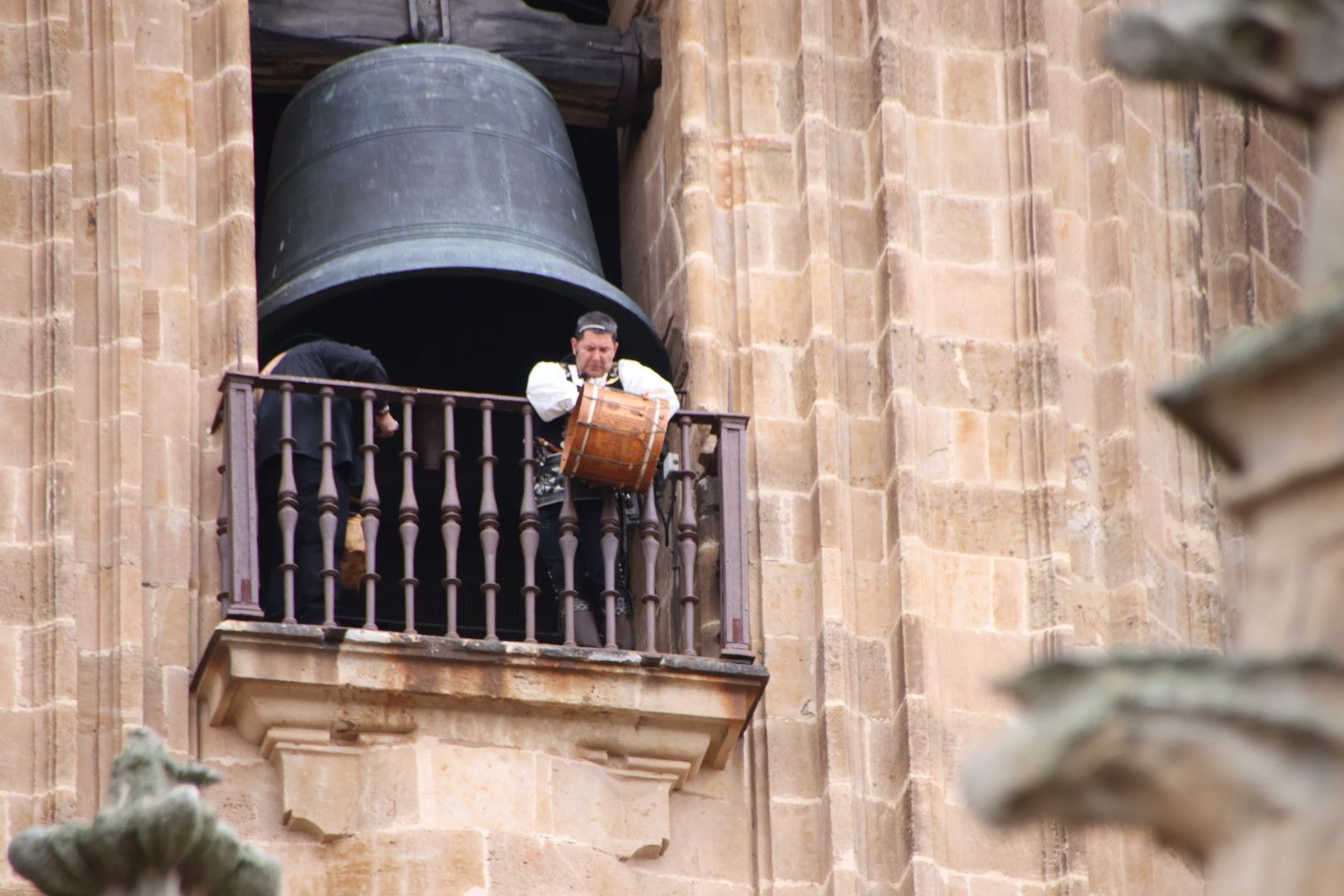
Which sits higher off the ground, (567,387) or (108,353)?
(108,353)

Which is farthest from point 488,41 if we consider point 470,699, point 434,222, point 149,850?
point 149,850

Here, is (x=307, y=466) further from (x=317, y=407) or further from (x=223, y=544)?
(x=223, y=544)

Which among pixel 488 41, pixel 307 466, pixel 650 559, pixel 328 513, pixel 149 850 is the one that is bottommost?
pixel 149 850

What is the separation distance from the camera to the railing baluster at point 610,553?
10500mm

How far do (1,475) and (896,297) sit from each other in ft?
7.70

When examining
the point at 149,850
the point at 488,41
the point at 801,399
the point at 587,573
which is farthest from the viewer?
the point at 488,41

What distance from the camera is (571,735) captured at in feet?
34.3

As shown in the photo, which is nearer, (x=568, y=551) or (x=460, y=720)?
(x=460, y=720)

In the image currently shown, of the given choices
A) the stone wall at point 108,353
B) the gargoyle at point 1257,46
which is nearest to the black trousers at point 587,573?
the stone wall at point 108,353

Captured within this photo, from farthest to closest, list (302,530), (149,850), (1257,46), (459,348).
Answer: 1. (459,348)
2. (302,530)
3. (149,850)
4. (1257,46)

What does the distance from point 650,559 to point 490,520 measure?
0.41m

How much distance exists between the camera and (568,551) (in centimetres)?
1049

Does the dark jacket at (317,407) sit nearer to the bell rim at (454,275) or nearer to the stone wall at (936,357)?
the bell rim at (454,275)

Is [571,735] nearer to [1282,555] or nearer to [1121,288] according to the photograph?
[1121,288]
